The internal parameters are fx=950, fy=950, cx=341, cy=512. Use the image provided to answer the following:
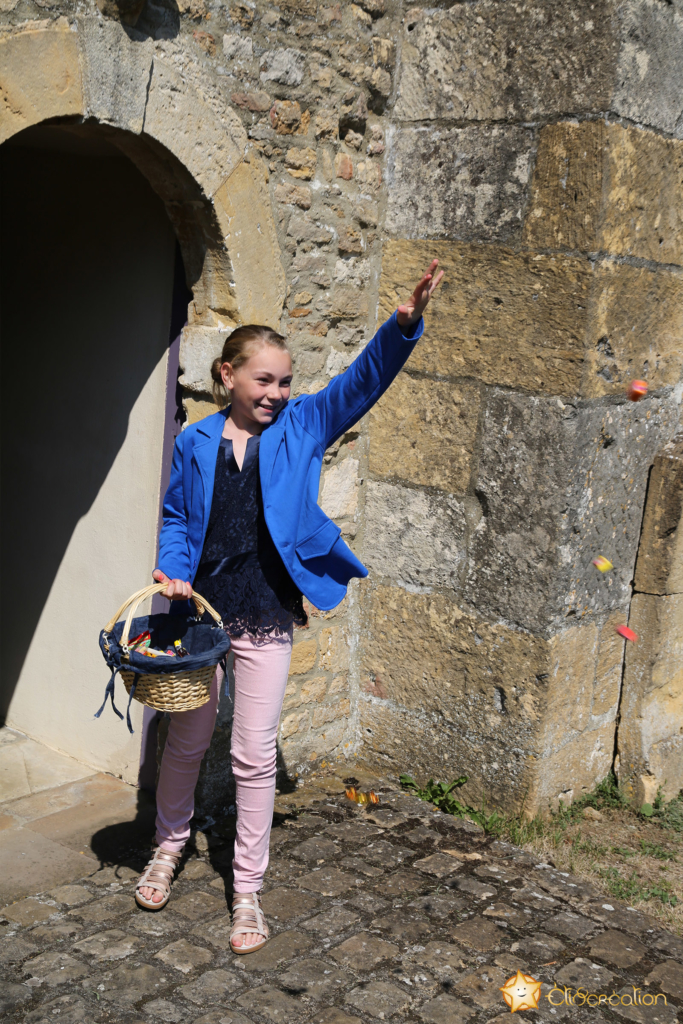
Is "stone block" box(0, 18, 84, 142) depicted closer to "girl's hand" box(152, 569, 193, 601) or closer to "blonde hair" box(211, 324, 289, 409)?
"blonde hair" box(211, 324, 289, 409)

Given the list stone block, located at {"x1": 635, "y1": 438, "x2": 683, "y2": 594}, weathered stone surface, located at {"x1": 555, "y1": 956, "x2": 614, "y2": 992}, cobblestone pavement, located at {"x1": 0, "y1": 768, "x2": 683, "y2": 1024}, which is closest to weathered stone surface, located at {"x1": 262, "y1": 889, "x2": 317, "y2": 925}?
cobblestone pavement, located at {"x1": 0, "y1": 768, "x2": 683, "y2": 1024}

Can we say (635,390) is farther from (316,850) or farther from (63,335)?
(63,335)

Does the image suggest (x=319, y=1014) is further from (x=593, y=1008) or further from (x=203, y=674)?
(x=203, y=674)

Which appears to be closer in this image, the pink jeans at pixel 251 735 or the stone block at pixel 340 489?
the pink jeans at pixel 251 735

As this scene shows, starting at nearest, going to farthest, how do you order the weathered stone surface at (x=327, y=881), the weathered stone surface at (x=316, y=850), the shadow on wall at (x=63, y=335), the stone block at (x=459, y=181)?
1. the weathered stone surface at (x=327, y=881)
2. the weathered stone surface at (x=316, y=850)
3. the stone block at (x=459, y=181)
4. the shadow on wall at (x=63, y=335)

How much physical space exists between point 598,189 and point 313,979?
8.73 ft

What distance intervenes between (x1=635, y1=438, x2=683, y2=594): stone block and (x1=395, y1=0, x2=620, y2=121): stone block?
53.4 inches

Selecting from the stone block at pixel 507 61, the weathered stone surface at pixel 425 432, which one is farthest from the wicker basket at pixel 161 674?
the stone block at pixel 507 61

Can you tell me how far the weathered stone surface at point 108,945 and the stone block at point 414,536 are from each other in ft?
5.68

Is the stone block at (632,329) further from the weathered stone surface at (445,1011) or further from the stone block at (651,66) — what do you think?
the weathered stone surface at (445,1011)

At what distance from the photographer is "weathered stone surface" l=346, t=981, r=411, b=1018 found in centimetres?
254

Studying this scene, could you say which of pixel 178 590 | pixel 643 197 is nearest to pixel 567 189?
pixel 643 197

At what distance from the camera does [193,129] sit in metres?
3.04

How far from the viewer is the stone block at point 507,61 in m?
3.23
